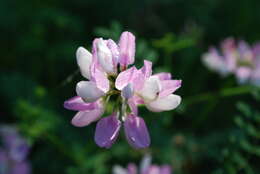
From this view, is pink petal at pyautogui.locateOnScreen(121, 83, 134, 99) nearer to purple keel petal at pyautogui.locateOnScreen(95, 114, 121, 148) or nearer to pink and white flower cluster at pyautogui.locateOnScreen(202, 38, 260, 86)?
purple keel petal at pyautogui.locateOnScreen(95, 114, 121, 148)

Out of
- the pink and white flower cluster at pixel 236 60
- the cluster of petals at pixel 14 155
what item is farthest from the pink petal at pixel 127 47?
the pink and white flower cluster at pixel 236 60

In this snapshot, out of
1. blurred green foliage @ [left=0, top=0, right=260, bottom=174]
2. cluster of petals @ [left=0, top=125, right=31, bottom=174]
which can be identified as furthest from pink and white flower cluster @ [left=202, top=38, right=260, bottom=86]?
cluster of petals @ [left=0, top=125, right=31, bottom=174]

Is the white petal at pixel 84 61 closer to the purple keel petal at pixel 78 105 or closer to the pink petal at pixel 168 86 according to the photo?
the purple keel petal at pixel 78 105

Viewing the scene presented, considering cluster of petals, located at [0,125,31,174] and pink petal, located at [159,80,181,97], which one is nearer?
pink petal, located at [159,80,181,97]

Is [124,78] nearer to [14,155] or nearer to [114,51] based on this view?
[114,51]

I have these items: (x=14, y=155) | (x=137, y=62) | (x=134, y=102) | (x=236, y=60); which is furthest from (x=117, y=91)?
(x=236, y=60)

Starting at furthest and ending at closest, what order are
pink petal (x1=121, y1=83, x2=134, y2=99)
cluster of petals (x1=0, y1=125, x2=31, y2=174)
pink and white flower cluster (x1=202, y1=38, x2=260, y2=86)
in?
pink and white flower cluster (x1=202, y1=38, x2=260, y2=86) < cluster of petals (x1=0, y1=125, x2=31, y2=174) < pink petal (x1=121, y1=83, x2=134, y2=99)
